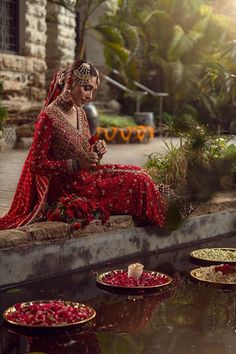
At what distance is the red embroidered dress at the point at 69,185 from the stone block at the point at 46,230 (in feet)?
0.36

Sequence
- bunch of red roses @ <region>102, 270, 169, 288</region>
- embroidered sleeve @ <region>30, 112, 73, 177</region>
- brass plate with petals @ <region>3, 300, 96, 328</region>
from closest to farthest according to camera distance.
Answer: brass plate with petals @ <region>3, 300, 96, 328</region>, bunch of red roses @ <region>102, 270, 169, 288</region>, embroidered sleeve @ <region>30, 112, 73, 177</region>

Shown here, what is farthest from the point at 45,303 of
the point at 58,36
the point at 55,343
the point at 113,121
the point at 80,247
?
the point at 113,121

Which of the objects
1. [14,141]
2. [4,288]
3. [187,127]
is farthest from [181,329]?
[14,141]

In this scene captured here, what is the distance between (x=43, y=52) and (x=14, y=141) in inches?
76.6

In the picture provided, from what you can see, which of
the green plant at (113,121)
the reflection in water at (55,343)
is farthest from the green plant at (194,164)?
the green plant at (113,121)

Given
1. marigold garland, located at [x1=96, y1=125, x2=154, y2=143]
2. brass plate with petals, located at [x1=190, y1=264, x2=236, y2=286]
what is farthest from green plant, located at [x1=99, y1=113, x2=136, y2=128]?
brass plate with petals, located at [x1=190, y1=264, x2=236, y2=286]

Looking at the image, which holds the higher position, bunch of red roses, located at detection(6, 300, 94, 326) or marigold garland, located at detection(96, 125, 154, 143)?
marigold garland, located at detection(96, 125, 154, 143)

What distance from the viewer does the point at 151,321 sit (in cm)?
462

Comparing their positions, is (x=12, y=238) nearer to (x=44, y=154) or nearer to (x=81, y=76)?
(x=44, y=154)

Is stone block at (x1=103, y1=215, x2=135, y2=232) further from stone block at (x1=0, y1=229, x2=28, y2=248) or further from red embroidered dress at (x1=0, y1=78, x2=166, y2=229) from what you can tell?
stone block at (x1=0, y1=229, x2=28, y2=248)

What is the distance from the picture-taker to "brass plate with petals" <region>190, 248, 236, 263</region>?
6.18m

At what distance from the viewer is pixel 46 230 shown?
5480 mm

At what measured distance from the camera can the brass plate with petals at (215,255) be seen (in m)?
6.18

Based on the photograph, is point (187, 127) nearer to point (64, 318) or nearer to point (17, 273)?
point (17, 273)
